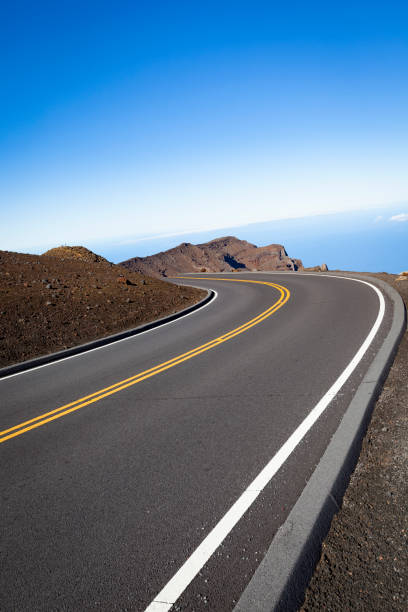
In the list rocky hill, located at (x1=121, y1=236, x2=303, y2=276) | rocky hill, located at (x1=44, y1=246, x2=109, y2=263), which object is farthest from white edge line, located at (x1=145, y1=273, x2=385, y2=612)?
rocky hill, located at (x1=121, y1=236, x2=303, y2=276)

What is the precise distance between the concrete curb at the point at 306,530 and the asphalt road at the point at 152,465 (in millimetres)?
128

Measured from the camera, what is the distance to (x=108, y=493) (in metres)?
3.63

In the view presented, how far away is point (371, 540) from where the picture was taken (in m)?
2.73

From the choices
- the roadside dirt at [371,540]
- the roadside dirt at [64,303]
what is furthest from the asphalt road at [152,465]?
the roadside dirt at [64,303]

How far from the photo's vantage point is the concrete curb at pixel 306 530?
2.32m

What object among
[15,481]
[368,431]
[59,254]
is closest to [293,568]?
[368,431]

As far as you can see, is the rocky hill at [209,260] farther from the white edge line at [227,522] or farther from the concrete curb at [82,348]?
the white edge line at [227,522]

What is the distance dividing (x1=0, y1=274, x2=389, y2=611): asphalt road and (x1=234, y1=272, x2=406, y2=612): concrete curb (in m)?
A: 0.13

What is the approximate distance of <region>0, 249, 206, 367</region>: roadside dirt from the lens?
11.4m

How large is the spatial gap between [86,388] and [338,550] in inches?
215

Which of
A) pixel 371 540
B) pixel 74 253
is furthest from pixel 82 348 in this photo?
pixel 74 253

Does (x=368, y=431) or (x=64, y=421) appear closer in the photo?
(x=368, y=431)

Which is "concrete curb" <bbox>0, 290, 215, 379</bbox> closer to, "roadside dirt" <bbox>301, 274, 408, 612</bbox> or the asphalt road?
the asphalt road

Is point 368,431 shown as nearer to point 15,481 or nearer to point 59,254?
point 15,481
